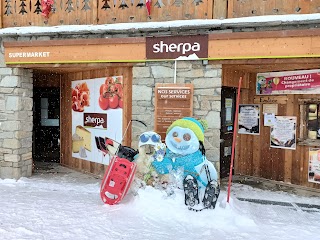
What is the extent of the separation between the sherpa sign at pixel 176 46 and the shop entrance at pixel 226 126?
171 centimetres

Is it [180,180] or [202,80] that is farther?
[202,80]

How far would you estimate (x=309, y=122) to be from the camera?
6824 mm

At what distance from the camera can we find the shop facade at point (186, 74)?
561 cm

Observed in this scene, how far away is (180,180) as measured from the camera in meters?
5.41

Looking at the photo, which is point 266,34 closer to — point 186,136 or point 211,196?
point 186,136

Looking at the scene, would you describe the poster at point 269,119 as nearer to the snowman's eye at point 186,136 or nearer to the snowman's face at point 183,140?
the snowman's face at point 183,140

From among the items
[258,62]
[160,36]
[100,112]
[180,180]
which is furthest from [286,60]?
[100,112]

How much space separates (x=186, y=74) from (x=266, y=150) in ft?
9.42

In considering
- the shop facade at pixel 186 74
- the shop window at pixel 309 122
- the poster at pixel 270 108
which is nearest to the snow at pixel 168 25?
the shop facade at pixel 186 74

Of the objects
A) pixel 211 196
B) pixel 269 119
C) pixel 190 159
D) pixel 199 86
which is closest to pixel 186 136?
pixel 190 159

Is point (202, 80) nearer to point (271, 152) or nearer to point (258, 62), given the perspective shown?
point (258, 62)

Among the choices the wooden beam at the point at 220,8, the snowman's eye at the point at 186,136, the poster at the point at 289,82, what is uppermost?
the wooden beam at the point at 220,8

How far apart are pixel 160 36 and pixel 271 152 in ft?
12.0

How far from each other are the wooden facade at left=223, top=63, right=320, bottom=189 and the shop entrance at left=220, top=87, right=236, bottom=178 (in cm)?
31
